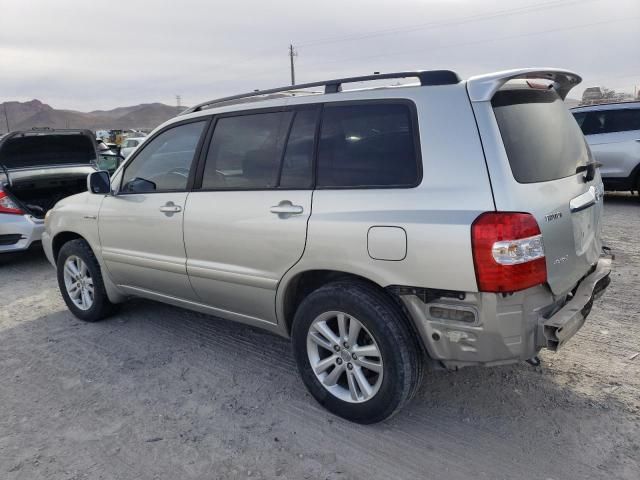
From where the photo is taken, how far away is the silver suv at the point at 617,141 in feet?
30.3

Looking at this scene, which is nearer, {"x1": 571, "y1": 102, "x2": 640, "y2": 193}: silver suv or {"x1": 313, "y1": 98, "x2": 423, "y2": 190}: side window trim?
{"x1": 313, "y1": 98, "x2": 423, "y2": 190}: side window trim

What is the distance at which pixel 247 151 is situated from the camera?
11.2 ft

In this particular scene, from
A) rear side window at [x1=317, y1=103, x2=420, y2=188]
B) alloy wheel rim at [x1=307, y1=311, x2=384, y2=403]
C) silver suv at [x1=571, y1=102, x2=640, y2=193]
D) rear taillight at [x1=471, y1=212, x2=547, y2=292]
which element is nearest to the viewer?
rear taillight at [x1=471, y1=212, x2=547, y2=292]

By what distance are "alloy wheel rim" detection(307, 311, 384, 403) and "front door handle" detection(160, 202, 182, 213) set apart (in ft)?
4.46

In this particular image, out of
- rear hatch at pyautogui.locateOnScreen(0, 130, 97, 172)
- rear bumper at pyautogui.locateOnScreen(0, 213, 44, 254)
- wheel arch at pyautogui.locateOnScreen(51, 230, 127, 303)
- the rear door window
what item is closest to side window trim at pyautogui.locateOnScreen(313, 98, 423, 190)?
the rear door window

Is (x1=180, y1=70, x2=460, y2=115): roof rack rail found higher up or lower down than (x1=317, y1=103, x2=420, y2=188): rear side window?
higher up

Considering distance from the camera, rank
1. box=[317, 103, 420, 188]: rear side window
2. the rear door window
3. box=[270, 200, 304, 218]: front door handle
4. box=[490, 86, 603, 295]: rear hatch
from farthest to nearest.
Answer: the rear door window → box=[270, 200, 304, 218]: front door handle → box=[317, 103, 420, 188]: rear side window → box=[490, 86, 603, 295]: rear hatch

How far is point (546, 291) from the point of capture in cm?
255

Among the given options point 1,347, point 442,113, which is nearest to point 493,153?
point 442,113

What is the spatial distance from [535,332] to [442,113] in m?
1.17

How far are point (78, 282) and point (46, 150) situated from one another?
3.80 meters

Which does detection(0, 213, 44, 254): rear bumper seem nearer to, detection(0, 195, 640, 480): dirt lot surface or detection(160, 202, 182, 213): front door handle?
detection(0, 195, 640, 480): dirt lot surface

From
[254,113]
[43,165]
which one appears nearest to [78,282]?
[254,113]

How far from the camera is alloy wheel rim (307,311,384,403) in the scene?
112 inches
